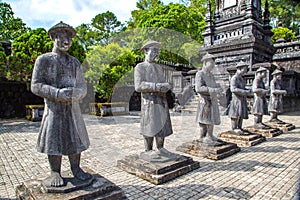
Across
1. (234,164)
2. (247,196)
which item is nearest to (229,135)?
(234,164)

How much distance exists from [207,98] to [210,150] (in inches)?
51.2

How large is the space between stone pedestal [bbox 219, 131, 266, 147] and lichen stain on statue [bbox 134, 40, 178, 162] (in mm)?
3191

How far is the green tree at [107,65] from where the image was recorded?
43.8 feet

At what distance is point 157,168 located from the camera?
4160 millimetres

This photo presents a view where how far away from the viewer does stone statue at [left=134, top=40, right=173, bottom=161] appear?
4.44 metres

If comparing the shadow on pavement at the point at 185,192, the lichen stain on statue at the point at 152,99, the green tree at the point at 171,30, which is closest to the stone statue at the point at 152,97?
the lichen stain on statue at the point at 152,99

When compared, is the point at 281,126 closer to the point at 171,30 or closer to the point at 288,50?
the point at 171,30

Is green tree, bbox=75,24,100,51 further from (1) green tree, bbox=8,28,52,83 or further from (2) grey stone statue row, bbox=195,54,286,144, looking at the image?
(2) grey stone statue row, bbox=195,54,286,144

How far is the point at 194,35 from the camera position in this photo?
76.9ft

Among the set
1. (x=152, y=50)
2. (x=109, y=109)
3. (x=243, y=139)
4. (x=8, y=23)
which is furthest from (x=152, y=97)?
(x=8, y=23)

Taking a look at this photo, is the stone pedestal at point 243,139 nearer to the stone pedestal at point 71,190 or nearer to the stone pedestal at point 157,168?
the stone pedestal at point 157,168

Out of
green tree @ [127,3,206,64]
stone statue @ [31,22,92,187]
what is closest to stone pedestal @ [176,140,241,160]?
stone statue @ [31,22,92,187]

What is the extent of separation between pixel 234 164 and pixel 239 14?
50.8 feet

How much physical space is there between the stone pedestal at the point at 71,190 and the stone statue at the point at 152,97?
1.44 meters
